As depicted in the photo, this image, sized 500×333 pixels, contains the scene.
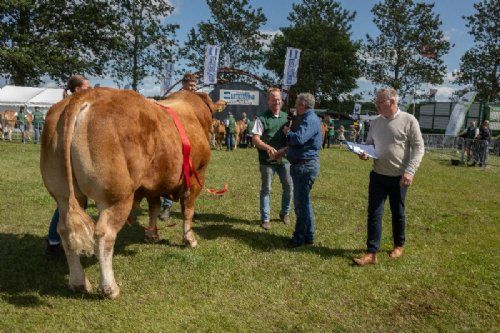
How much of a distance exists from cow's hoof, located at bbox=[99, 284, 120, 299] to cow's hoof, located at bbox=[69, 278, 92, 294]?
0.17 metres

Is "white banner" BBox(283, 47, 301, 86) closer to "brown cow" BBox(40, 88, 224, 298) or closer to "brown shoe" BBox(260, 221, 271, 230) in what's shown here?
"brown shoe" BBox(260, 221, 271, 230)

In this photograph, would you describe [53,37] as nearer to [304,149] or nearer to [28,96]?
[28,96]

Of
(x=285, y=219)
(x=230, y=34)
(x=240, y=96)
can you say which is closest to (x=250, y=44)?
(x=230, y=34)

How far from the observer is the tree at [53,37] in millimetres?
26078

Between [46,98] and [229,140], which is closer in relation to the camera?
[229,140]

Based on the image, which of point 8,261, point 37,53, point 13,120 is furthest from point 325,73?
point 8,261

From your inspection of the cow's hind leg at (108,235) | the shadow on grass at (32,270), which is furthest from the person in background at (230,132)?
the cow's hind leg at (108,235)

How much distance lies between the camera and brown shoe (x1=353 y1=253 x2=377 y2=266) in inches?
197

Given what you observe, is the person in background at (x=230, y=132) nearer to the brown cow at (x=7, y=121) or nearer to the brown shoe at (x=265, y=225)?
the brown cow at (x=7, y=121)

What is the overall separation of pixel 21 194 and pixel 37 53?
22.3 meters

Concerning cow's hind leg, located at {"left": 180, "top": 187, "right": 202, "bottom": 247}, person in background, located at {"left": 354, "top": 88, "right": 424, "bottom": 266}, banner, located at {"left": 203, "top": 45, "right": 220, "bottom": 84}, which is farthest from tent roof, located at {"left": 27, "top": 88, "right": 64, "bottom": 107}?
person in background, located at {"left": 354, "top": 88, "right": 424, "bottom": 266}

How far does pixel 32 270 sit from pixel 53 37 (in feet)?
91.6

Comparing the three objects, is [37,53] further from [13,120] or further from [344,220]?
[344,220]

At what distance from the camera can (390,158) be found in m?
4.89
